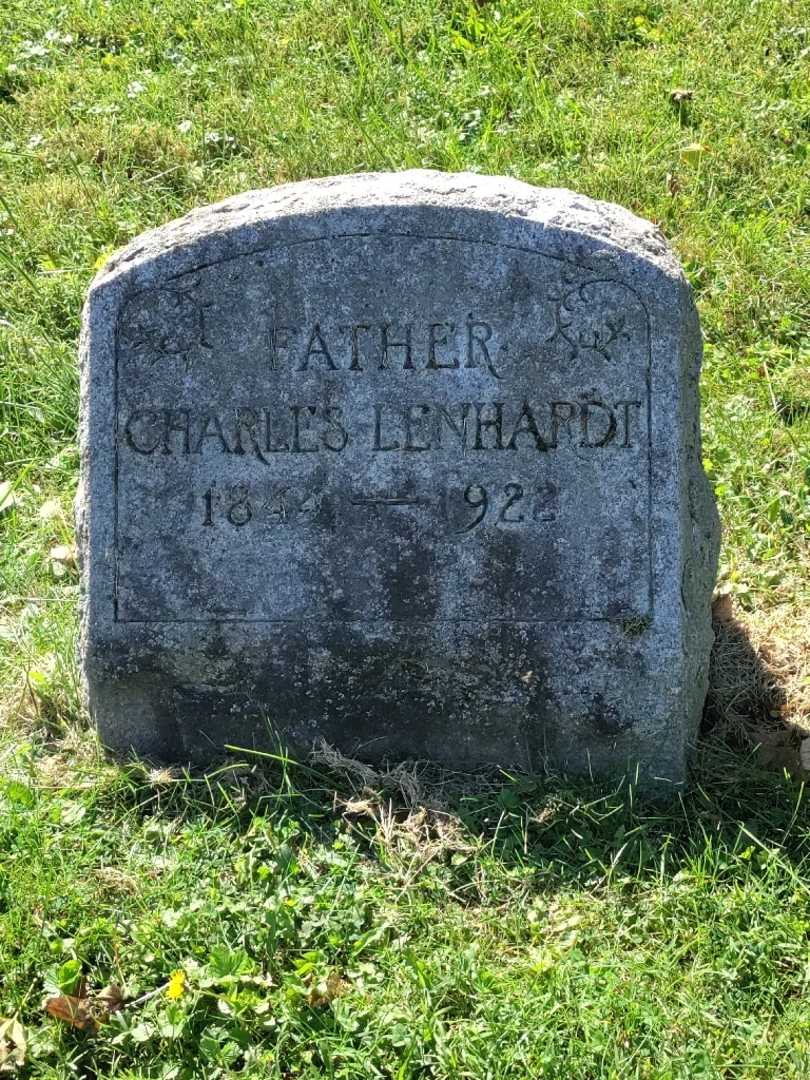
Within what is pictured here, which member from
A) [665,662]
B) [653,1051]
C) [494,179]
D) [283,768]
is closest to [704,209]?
[494,179]

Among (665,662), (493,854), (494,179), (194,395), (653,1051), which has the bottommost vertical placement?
(653,1051)

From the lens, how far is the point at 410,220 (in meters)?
3.34

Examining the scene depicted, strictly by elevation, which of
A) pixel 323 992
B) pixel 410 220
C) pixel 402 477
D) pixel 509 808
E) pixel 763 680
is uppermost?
pixel 410 220

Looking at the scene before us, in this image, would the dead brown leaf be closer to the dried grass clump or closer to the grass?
the grass

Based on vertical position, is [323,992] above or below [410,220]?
below

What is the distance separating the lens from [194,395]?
11.3 ft

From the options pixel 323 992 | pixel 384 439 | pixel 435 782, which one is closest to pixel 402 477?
pixel 384 439

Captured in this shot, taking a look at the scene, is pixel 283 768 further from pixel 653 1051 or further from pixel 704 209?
pixel 704 209

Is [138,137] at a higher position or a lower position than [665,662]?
higher

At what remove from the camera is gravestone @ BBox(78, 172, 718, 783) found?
3.35 meters

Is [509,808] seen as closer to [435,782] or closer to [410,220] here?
[435,782]

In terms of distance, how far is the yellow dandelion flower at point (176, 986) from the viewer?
2814 mm

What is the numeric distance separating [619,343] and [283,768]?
4.61 ft

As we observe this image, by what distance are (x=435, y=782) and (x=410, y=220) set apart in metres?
1.45
